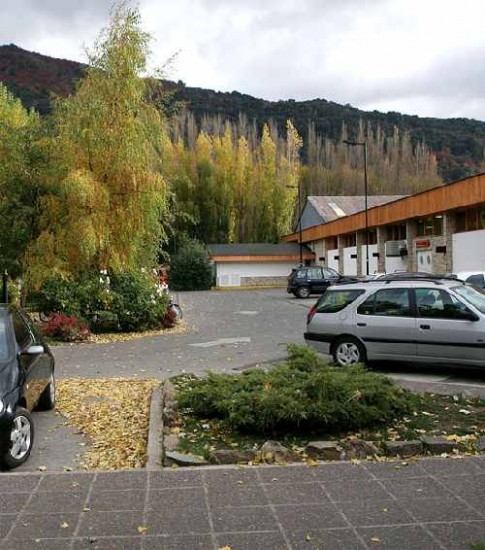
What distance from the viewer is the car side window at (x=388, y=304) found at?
10.7 m

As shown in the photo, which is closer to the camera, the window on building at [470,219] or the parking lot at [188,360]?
the parking lot at [188,360]

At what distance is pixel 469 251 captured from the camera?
98.2 ft

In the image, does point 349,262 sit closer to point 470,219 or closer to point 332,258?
point 332,258

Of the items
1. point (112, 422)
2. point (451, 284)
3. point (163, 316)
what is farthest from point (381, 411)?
point (163, 316)

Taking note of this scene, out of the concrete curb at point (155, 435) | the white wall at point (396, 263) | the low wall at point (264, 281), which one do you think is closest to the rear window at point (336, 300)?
the concrete curb at point (155, 435)

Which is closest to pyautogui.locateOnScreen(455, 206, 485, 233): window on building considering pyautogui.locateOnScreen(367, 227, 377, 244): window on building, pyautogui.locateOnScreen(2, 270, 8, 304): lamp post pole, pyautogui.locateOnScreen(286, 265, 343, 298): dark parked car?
pyautogui.locateOnScreen(286, 265, 343, 298): dark parked car

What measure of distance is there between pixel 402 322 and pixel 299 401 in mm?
4811

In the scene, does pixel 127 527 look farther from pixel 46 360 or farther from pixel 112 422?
pixel 46 360

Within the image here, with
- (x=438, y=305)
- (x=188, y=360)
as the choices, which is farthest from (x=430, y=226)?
(x=438, y=305)

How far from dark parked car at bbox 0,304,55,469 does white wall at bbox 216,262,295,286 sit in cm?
4973

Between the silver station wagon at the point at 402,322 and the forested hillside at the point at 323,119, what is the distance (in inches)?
2801

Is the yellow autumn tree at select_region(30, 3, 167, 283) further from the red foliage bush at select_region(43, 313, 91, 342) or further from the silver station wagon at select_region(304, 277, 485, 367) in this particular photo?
the silver station wagon at select_region(304, 277, 485, 367)

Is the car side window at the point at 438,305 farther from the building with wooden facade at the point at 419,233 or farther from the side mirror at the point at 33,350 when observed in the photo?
the building with wooden facade at the point at 419,233

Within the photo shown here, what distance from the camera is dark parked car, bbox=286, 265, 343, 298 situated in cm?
3694
